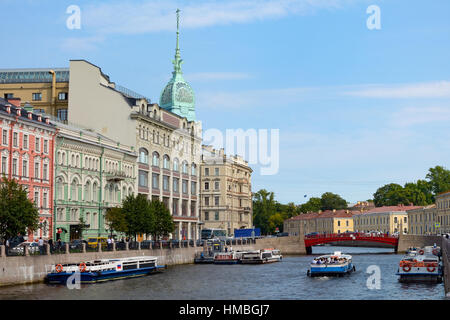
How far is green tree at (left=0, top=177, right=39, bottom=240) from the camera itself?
5994 cm

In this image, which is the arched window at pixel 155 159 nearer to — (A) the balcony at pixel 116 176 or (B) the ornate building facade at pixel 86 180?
(B) the ornate building facade at pixel 86 180

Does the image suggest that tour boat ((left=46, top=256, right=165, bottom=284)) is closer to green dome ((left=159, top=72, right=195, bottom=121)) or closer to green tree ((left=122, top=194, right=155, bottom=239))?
green tree ((left=122, top=194, right=155, bottom=239))

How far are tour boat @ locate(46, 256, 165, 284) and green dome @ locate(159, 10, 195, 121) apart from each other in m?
62.5

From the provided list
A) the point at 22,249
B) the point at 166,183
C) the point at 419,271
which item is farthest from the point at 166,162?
the point at 22,249

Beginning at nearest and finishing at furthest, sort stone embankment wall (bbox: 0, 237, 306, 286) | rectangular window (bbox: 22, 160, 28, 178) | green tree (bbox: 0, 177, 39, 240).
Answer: stone embankment wall (bbox: 0, 237, 306, 286) → green tree (bbox: 0, 177, 39, 240) → rectangular window (bbox: 22, 160, 28, 178)

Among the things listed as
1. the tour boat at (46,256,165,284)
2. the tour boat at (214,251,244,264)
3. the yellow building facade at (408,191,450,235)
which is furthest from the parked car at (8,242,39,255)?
the yellow building facade at (408,191,450,235)

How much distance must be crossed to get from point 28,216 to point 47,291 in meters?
11.8

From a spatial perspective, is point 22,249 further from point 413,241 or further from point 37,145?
point 413,241

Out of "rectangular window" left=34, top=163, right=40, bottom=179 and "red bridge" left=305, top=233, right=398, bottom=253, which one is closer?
"rectangular window" left=34, top=163, right=40, bottom=179

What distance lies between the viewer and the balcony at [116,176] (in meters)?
93.3

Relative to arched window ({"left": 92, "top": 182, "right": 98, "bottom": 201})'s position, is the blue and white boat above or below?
below

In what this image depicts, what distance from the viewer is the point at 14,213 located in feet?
198
